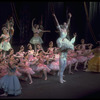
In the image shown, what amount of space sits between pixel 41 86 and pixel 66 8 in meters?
5.35

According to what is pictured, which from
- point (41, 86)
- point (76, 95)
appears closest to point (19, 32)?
point (41, 86)

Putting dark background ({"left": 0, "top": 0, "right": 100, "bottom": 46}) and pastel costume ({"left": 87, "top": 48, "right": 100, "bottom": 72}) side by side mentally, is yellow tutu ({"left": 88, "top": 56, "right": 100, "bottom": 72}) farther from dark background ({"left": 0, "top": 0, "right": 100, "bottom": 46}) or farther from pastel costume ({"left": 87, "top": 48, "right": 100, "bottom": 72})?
dark background ({"left": 0, "top": 0, "right": 100, "bottom": 46})

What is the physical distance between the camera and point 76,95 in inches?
157

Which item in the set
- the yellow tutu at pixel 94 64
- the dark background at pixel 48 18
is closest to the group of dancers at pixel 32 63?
the yellow tutu at pixel 94 64

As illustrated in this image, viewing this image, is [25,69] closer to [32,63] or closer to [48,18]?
[32,63]

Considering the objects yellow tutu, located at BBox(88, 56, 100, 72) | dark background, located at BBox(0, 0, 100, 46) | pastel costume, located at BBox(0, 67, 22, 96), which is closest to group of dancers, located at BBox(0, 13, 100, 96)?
pastel costume, located at BBox(0, 67, 22, 96)

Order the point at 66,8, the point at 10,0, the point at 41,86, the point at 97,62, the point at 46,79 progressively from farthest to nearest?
the point at 66,8
the point at 10,0
the point at 97,62
the point at 46,79
the point at 41,86

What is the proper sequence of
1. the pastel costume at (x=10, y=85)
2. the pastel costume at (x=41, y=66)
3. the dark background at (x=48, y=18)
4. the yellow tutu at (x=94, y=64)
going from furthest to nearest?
the dark background at (x=48, y=18) → the yellow tutu at (x=94, y=64) → the pastel costume at (x=41, y=66) → the pastel costume at (x=10, y=85)

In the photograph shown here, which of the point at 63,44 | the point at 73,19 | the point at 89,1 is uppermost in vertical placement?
the point at 89,1

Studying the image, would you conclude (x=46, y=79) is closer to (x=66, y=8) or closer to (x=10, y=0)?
(x=10, y=0)

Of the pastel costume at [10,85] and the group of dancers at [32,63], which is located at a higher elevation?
the group of dancers at [32,63]

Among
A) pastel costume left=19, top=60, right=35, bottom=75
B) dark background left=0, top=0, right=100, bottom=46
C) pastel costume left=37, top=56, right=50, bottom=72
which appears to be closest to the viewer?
pastel costume left=19, top=60, right=35, bottom=75

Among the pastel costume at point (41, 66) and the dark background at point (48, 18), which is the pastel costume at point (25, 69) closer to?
the pastel costume at point (41, 66)

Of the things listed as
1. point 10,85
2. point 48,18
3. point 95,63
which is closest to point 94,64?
point 95,63
